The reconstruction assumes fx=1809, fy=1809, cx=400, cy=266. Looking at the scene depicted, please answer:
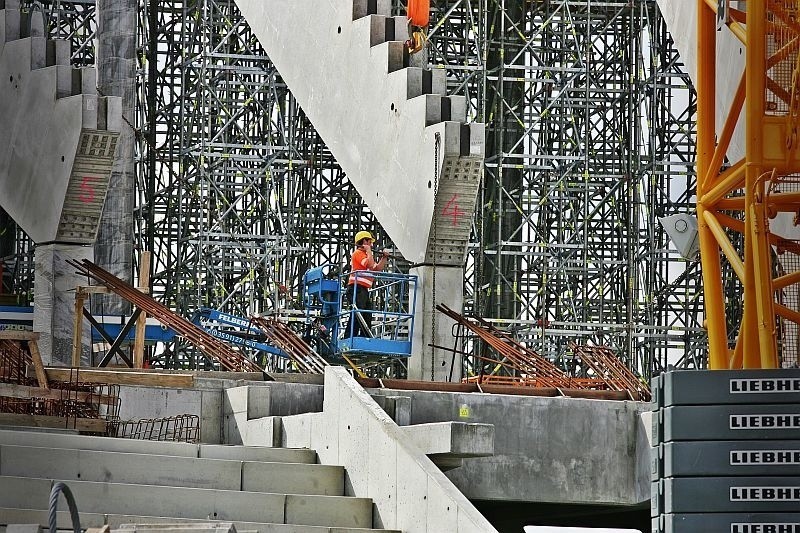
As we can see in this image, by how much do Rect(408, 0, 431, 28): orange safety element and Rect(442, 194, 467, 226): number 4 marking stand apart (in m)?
3.28

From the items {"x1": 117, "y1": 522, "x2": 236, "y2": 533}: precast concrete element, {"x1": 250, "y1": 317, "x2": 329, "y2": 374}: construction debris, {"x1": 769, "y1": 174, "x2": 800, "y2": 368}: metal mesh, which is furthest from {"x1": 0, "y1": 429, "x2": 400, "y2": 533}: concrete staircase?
{"x1": 769, "y1": 174, "x2": 800, "y2": 368}: metal mesh

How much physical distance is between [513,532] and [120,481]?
918 cm

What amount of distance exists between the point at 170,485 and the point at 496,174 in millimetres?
21353

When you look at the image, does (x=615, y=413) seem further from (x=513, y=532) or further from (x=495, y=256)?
(x=495, y=256)

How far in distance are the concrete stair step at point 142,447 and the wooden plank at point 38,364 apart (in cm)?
235

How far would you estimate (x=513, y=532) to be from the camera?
23.4 metres

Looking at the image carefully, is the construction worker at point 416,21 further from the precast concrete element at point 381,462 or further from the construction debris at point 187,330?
the precast concrete element at point 381,462

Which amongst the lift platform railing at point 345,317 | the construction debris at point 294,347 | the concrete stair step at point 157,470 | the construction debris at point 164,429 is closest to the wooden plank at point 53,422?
the construction debris at point 164,429

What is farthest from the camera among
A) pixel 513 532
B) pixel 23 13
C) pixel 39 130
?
pixel 23 13

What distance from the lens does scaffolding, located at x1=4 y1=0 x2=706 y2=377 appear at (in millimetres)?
34875

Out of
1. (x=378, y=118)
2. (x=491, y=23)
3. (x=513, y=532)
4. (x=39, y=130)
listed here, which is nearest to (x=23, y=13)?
(x=39, y=130)

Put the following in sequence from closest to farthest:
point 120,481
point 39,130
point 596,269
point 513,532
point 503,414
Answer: point 120,481
point 503,414
point 513,532
point 39,130
point 596,269

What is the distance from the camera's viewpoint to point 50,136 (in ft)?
81.0

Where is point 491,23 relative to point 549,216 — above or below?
above
